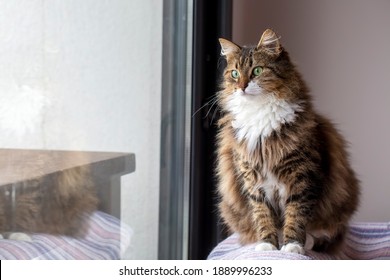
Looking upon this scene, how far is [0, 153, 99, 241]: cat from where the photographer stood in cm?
88

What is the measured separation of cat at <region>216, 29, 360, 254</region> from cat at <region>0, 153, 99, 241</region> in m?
0.33

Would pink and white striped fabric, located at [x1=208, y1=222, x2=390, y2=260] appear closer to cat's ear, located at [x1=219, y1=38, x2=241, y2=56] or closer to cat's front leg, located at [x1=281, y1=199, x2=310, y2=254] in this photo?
cat's front leg, located at [x1=281, y1=199, x2=310, y2=254]

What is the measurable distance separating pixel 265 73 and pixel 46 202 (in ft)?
1.62

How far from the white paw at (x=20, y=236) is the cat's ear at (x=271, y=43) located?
0.59 meters

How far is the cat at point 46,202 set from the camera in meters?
0.88

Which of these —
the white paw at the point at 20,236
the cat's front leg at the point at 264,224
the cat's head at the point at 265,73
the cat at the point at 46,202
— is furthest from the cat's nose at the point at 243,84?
the white paw at the point at 20,236

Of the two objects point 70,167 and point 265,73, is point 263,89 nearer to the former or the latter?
point 265,73

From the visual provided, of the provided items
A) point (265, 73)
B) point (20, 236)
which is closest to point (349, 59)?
point (265, 73)

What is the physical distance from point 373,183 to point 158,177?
79cm

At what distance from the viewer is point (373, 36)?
174cm

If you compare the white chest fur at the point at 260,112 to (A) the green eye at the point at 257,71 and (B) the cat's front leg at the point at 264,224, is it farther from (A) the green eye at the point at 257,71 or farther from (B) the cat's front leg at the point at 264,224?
(B) the cat's front leg at the point at 264,224

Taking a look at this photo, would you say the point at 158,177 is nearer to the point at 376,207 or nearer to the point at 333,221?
→ the point at 333,221

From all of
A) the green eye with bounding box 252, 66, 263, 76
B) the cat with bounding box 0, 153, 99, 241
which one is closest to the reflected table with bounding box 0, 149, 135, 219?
the cat with bounding box 0, 153, 99, 241
